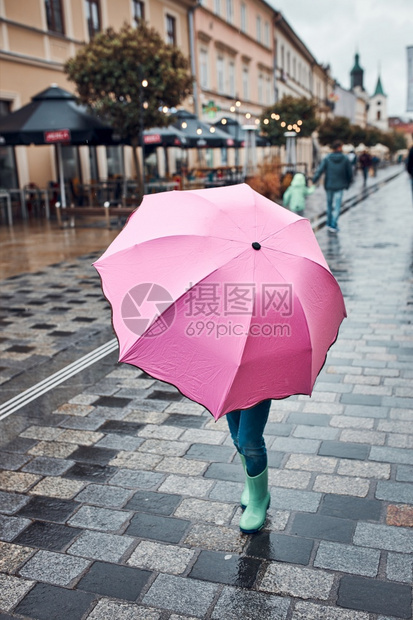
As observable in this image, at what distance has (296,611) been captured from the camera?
2490 mm

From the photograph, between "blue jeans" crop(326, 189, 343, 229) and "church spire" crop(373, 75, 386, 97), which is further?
"church spire" crop(373, 75, 386, 97)

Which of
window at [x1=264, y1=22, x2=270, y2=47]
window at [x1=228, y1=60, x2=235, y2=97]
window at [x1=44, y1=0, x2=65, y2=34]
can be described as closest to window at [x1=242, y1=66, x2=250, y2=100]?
window at [x1=228, y1=60, x2=235, y2=97]

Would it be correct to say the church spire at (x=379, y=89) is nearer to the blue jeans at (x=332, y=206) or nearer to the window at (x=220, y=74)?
the window at (x=220, y=74)

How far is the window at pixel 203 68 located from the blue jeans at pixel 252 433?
95.5 ft

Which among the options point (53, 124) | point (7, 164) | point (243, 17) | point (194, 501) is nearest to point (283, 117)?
point (243, 17)

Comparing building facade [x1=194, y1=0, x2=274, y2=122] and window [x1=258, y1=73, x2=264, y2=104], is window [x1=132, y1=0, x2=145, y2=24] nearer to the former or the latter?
building facade [x1=194, y1=0, x2=274, y2=122]

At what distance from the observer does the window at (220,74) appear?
3275 cm

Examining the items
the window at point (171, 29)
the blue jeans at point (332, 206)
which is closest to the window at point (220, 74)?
the window at point (171, 29)

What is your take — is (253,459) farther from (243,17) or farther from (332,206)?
(243,17)

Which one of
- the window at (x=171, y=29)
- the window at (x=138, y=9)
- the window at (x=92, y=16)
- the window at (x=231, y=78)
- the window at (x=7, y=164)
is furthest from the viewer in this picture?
the window at (x=231, y=78)

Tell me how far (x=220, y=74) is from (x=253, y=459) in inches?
1288

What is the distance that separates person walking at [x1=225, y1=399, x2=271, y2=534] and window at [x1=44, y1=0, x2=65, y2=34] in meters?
19.5

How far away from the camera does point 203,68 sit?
30.5 m

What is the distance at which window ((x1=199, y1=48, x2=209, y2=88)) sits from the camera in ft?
99.0
